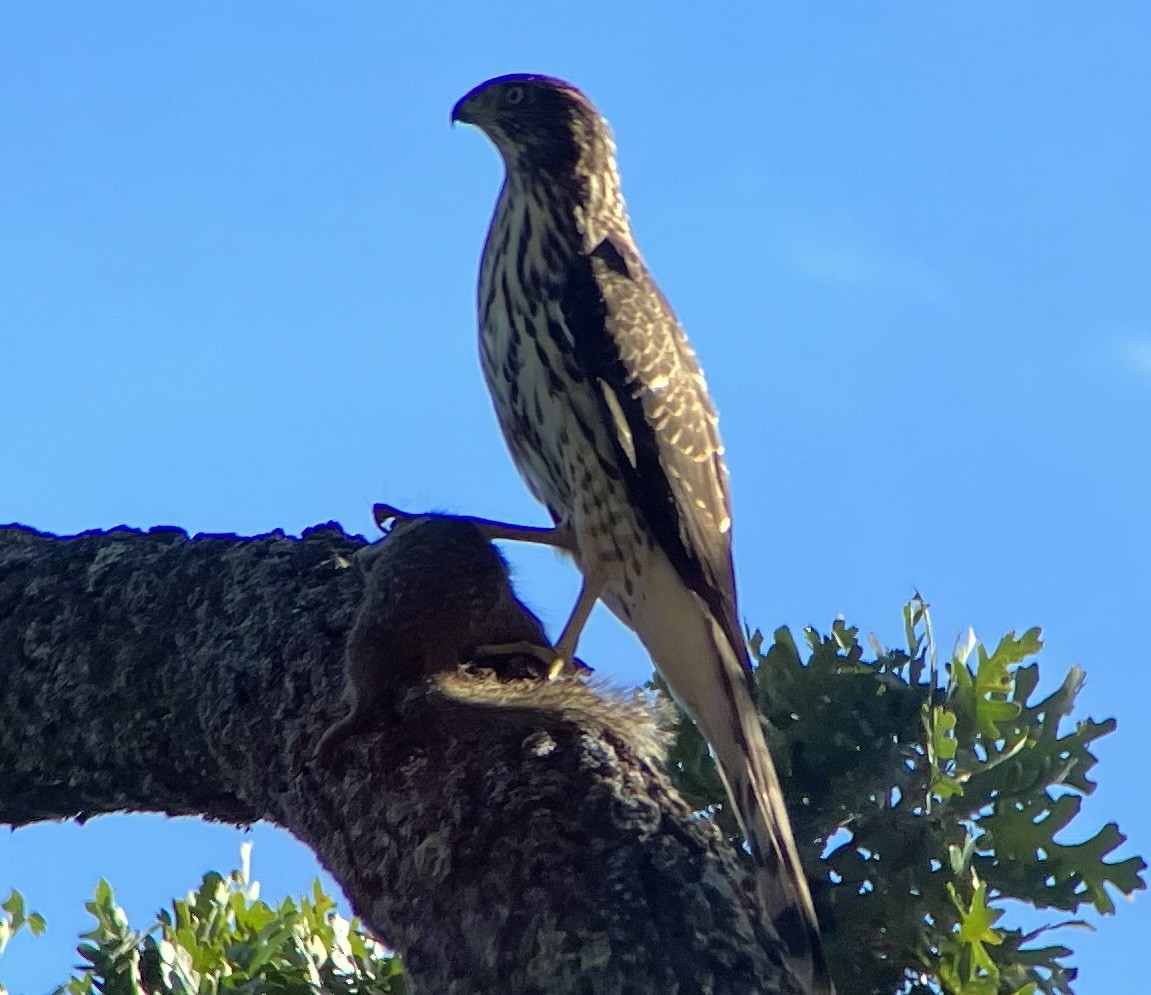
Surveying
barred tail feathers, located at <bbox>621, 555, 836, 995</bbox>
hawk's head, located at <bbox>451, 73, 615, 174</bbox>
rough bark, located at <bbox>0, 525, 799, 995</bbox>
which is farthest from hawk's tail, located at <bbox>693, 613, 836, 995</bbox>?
hawk's head, located at <bbox>451, 73, 615, 174</bbox>

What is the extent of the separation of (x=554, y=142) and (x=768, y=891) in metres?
2.56

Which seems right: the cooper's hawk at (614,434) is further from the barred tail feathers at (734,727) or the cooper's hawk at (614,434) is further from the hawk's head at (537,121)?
the hawk's head at (537,121)

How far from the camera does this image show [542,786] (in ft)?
6.50

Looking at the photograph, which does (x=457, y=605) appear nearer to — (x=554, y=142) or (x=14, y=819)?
(x=14, y=819)

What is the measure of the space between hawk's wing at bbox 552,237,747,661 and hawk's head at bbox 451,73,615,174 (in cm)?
41

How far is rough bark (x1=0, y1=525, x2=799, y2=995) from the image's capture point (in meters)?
1.77

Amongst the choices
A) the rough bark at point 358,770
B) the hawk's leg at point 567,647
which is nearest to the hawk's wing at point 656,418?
the hawk's leg at point 567,647

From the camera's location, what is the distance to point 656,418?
362 centimetres

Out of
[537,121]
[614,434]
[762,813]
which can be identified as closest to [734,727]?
[762,813]

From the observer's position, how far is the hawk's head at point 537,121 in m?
4.18

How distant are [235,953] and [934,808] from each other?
1.26 meters

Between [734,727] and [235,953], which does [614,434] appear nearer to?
[734,727]

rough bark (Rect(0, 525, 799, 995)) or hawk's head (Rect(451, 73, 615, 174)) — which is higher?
hawk's head (Rect(451, 73, 615, 174))

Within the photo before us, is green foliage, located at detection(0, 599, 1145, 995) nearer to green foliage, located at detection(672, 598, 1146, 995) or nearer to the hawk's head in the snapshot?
green foliage, located at detection(672, 598, 1146, 995)
